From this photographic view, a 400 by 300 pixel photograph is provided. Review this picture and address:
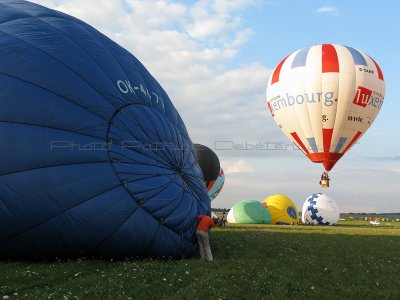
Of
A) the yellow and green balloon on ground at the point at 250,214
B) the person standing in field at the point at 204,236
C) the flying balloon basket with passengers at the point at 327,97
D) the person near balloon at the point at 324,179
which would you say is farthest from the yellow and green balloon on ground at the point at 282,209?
the person standing in field at the point at 204,236

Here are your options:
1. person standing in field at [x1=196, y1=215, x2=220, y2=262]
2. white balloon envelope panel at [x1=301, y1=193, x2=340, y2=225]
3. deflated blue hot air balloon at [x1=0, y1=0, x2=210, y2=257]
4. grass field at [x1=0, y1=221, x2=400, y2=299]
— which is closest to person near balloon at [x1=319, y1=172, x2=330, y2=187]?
white balloon envelope panel at [x1=301, y1=193, x2=340, y2=225]

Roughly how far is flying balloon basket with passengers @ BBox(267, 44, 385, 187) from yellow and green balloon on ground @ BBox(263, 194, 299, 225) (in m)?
7.74

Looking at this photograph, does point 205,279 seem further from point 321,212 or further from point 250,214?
point 321,212

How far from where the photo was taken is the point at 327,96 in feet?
79.3

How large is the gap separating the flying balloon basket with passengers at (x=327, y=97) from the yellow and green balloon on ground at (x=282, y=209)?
7742 mm

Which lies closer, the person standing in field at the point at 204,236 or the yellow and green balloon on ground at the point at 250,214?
the person standing in field at the point at 204,236

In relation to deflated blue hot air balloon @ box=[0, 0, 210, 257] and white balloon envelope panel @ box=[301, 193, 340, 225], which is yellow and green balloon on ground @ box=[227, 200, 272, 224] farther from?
deflated blue hot air balloon @ box=[0, 0, 210, 257]

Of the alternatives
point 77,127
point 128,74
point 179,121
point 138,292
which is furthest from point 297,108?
point 138,292

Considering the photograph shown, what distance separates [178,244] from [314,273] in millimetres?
2872

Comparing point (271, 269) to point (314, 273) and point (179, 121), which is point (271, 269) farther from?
point (179, 121)

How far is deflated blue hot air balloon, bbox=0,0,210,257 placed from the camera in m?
7.77

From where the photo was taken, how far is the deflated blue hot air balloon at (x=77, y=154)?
7.77m

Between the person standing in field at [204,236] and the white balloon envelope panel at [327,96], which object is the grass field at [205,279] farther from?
the white balloon envelope panel at [327,96]

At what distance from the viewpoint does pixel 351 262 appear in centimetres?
990
